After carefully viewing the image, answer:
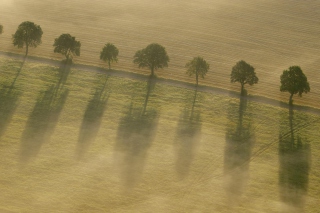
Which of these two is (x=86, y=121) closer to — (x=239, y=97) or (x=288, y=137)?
(x=239, y=97)

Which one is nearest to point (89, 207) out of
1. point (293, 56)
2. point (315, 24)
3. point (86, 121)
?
point (86, 121)

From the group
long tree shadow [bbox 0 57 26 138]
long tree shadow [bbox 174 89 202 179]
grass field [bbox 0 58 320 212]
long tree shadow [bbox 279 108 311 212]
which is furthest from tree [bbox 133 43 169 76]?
long tree shadow [bbox 279 108 311 212]

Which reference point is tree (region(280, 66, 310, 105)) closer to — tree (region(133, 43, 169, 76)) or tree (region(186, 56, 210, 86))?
tree (region(186, 56, 210, 86))

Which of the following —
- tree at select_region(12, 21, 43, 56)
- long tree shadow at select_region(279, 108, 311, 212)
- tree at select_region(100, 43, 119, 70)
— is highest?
tree at select_region(12, 21, 43, 56)

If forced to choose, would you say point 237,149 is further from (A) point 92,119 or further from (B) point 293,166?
(A) point 92,119

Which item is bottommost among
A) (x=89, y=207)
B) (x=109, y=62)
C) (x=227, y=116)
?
(x=89, y=207)

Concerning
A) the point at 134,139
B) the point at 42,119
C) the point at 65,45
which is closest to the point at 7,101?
the point at 42,119

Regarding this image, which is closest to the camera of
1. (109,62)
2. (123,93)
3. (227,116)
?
(227,116)

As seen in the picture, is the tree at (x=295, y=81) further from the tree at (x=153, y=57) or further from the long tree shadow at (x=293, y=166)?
the tree at (x=153, y=57)
